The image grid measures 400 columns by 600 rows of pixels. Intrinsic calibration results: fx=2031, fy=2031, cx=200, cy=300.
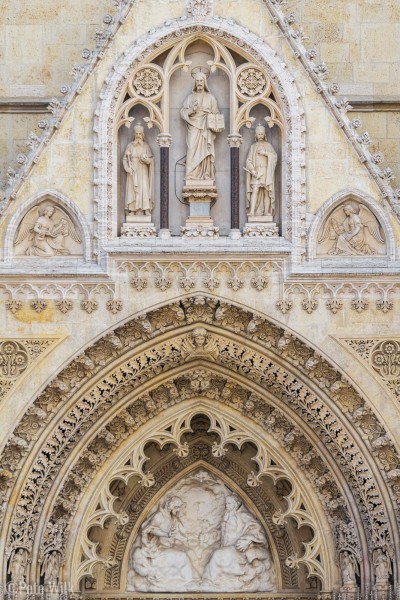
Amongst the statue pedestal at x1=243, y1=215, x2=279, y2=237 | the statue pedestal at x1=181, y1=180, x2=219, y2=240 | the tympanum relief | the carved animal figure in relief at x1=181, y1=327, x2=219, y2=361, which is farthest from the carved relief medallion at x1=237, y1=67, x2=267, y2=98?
the tympanum relief

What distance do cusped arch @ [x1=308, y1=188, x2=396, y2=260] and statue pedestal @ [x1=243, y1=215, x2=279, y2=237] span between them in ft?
1.01

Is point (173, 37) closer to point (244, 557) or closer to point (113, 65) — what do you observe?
point (113, 65)

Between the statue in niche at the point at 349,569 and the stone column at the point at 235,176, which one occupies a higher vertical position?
the stone column at the point at 235,176

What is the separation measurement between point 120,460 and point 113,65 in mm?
3188

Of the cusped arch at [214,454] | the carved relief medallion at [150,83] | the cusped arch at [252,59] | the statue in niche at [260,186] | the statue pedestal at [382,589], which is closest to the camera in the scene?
the statue pedestal at [382,589]

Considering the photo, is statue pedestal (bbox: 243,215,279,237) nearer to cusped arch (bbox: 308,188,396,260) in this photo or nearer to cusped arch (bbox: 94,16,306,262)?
cusped arch (bbox: 94,16,306,262)

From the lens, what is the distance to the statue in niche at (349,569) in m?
16.2

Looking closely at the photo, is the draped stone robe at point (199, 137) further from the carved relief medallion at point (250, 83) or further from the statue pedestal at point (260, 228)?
the statue pedestal at point (260, 228)

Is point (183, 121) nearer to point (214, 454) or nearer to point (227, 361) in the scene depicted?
point (227, 361)

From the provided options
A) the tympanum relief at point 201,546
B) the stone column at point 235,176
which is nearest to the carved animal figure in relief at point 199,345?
the stone column at point 235,176

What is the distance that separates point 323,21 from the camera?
56.2 ft

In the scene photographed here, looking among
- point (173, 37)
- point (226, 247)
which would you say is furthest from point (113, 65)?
point (226, 247)

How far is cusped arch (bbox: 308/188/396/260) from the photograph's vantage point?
16.0 metres

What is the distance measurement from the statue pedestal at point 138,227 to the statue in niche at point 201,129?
0.46 metres
